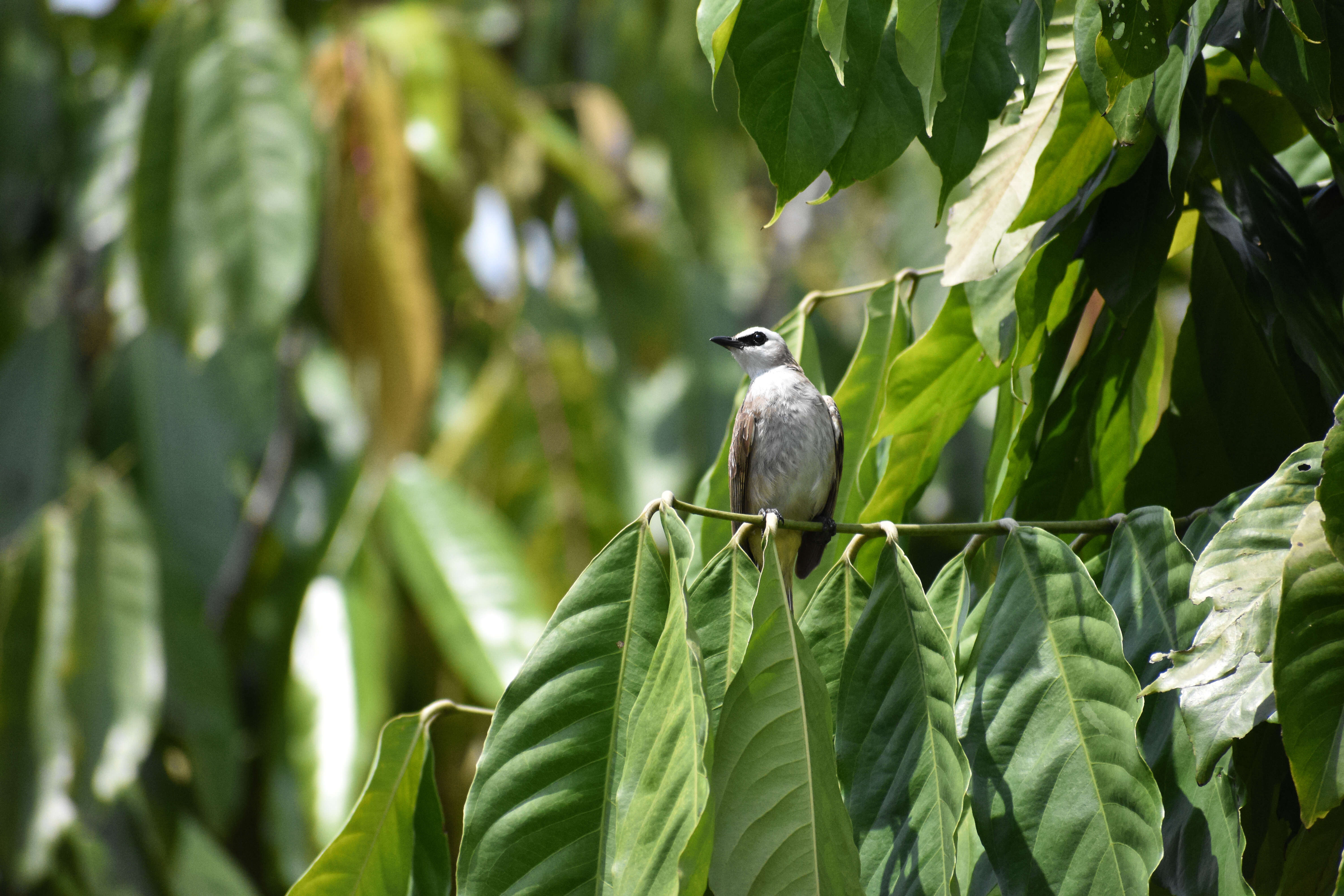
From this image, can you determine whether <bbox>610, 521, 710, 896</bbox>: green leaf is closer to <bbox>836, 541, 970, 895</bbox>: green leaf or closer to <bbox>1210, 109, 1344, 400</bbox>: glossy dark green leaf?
<bbox>836, 541, 970, 895</bbox>: green leaf

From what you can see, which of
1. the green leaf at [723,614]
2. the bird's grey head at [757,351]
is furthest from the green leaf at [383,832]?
the bird's grey head at [757,351]

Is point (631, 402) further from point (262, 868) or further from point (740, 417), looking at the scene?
point (740, 417)

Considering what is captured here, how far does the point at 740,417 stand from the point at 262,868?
537 centimetres

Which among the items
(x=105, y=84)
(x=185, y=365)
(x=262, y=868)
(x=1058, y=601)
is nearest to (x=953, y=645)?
(x=1058, y=601)

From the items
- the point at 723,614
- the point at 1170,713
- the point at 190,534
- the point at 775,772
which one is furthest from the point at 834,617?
the point at 190,534

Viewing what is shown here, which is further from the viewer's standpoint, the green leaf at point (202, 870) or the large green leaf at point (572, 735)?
the green leaf at point (202, 870)

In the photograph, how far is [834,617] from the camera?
1666 mm

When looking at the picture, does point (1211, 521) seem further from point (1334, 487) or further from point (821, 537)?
point (821, 537)

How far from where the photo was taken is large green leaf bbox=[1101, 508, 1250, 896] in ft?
4.80

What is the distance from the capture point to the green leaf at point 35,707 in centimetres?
498

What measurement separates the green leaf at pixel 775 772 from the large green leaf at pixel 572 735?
0.60 ft

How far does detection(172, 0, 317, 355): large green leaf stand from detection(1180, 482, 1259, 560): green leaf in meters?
4.08

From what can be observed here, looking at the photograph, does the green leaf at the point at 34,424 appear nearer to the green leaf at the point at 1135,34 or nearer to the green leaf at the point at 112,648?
the green leaf at the point at 112,648

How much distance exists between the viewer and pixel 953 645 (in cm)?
175
